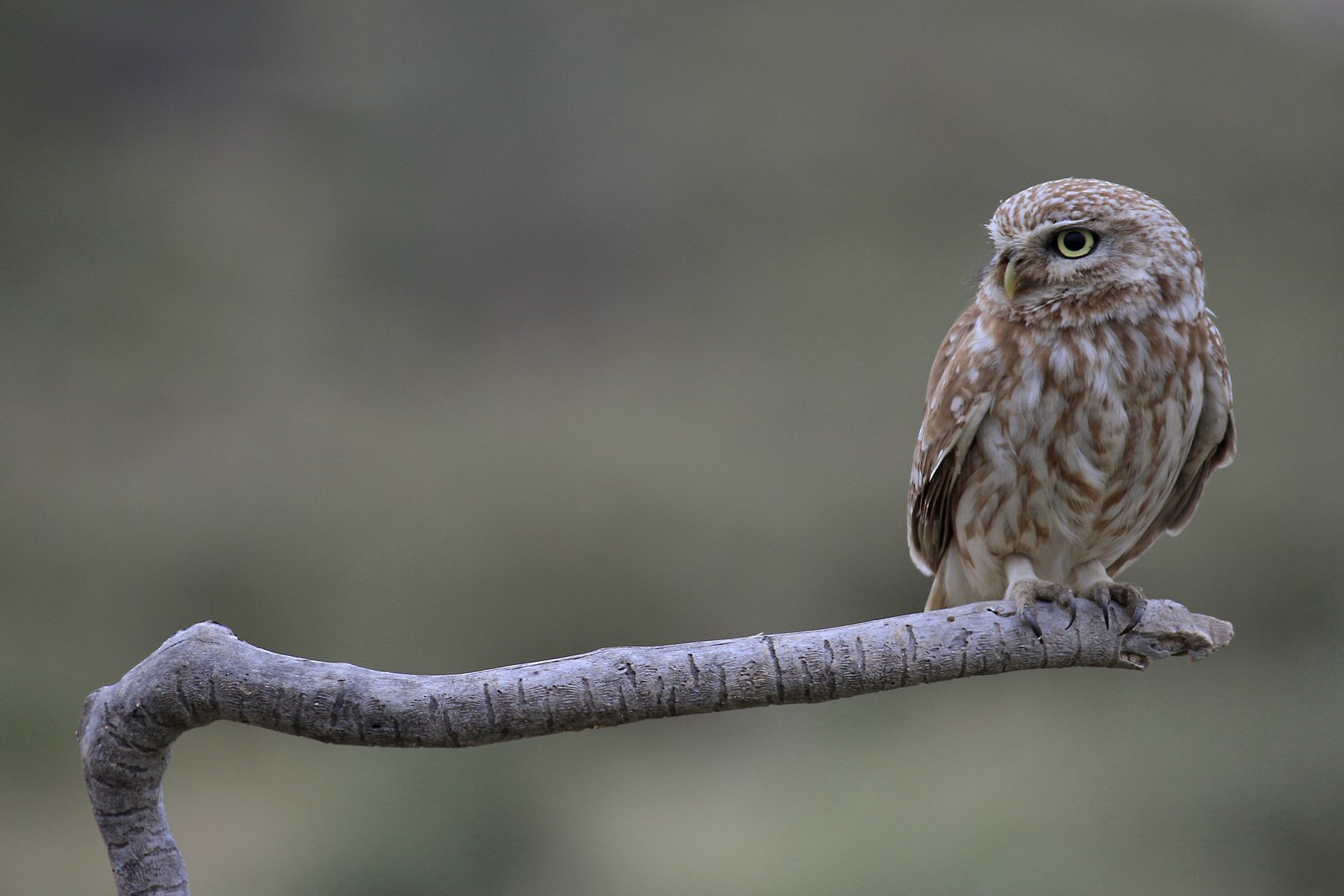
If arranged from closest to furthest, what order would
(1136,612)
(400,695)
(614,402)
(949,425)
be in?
(400,695)
(1136,612)
(949,425)
(614,402)

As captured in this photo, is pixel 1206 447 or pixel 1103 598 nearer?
pixel 1103 598

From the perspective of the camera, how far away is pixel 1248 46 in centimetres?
668

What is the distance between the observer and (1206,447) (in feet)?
8.18

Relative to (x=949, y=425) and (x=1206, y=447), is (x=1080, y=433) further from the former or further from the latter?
(x=1206, y=447)

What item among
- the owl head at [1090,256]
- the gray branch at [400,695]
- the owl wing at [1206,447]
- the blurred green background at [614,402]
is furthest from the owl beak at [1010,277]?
the blurred green background at [614,402]

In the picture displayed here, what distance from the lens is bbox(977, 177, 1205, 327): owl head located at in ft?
7.04

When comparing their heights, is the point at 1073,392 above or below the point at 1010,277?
below

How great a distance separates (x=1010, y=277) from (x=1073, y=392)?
0.27 m

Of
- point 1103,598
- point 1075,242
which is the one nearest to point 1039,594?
point 1103,598

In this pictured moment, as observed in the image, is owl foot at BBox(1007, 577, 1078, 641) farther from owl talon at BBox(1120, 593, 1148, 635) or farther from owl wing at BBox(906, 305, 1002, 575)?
owl wing at BBox(906, 305, 1002, 575)

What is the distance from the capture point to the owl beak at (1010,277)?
2215 millimetres

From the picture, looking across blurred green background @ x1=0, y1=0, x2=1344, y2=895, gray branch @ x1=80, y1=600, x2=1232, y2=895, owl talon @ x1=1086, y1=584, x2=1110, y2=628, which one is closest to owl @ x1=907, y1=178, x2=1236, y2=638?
owl talon @ x1=1086, y1=584, x2=1110, y2=628

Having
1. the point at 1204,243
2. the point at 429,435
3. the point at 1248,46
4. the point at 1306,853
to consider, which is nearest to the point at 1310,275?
the point at 1204,243

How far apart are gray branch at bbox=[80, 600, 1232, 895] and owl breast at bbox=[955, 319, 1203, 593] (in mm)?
717
